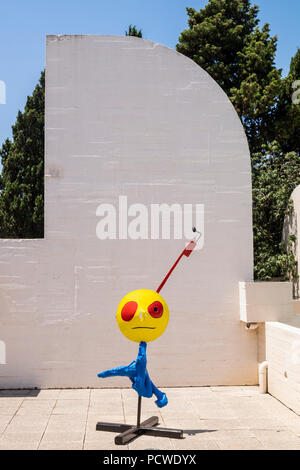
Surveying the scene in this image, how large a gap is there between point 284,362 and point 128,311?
2.76m

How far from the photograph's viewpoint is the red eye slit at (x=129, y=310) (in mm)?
4988

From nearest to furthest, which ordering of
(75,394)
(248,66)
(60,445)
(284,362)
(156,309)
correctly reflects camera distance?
(60,445)
(156,309)
(284,362)
(75,394)
(248,66)

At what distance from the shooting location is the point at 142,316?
16.3 feet

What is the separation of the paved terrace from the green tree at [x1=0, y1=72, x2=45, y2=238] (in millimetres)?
9018

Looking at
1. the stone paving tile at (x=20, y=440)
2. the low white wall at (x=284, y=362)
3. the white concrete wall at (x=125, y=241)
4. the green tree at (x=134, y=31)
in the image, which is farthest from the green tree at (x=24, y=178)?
the stone paving tile at (x=20, y=440)

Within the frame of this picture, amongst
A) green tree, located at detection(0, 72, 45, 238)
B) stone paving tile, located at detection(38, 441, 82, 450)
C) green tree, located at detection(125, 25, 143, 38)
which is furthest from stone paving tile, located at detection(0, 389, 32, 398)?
green tree, located at detection(125, 25, 143, 38)

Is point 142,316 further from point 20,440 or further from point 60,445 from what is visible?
point 20,440

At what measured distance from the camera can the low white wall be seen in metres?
6.21

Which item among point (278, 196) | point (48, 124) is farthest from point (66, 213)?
point (278, 196)

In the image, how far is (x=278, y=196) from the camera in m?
11.0

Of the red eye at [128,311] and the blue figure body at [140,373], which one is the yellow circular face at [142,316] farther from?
the blue figure body at [140,373]

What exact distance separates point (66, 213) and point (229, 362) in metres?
3.42

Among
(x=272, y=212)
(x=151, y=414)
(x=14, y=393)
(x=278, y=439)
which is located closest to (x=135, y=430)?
(x=151, y=414)

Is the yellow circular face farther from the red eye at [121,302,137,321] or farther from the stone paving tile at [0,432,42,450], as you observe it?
the stone paving tile at [0,432,42,450]
